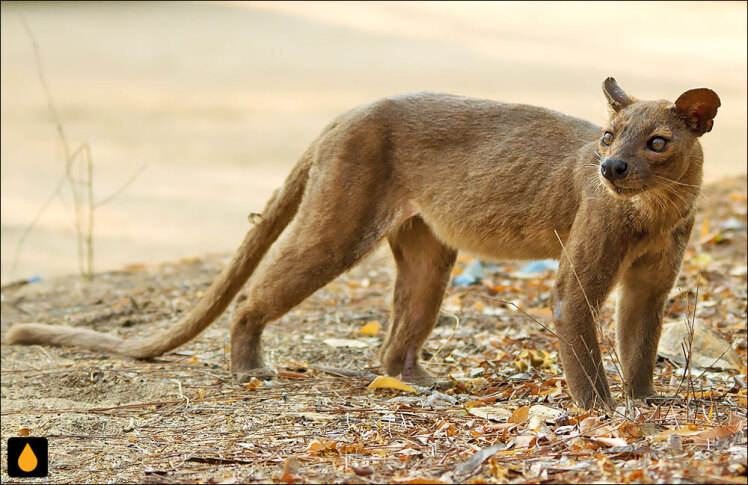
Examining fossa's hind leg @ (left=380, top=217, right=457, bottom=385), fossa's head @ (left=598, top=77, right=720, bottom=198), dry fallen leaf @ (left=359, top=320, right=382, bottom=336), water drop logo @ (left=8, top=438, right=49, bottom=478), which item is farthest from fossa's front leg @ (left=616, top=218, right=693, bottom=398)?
water drop logo @ (left=8, top=438, right=49, bottom=478)

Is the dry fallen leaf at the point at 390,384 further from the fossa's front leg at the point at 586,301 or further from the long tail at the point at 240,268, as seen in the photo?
the long tail at the point at 240,268

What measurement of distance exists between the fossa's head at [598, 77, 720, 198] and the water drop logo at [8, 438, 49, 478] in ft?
9.50

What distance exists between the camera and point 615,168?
436 centimetres

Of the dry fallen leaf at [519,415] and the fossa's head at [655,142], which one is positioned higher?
the fossa's head at [655,142]

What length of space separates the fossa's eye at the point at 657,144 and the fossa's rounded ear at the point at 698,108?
19 centimetres

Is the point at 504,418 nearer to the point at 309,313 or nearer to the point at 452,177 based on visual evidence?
the point at 452,177

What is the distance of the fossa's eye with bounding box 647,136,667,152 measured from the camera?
4.44m

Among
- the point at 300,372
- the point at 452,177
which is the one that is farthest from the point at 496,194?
the point at 300,372

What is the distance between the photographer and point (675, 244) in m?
5.00

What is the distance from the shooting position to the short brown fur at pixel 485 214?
4656mm

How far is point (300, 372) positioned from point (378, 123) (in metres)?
1.70

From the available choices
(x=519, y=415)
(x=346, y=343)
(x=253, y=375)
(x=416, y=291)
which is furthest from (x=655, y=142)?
(x=346, y=343)

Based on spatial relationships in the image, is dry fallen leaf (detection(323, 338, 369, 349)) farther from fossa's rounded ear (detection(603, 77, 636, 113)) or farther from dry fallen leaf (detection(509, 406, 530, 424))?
fossa's rounded ear (detection(603, 77, 636, 113))

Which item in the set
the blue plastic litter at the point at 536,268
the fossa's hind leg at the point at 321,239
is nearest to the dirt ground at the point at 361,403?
the blue plastic litter at the point at 536,268
